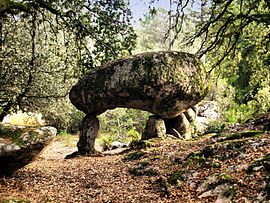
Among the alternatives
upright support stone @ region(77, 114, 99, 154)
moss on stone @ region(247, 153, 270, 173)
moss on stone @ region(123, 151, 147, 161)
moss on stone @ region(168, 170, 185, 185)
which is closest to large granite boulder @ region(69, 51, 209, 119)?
upright support stone @ region(77, 114, 99, 154)

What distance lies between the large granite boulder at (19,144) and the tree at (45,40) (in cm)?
310

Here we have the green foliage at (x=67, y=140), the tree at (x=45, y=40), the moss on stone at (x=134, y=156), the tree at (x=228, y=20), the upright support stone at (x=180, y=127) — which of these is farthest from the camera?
the green foliage at (x=67, y=140)

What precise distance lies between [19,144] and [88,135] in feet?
13.5

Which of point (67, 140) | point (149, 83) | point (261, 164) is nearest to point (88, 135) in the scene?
point (149, 83)

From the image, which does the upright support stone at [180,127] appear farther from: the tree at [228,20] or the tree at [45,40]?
the tree at [45,40]

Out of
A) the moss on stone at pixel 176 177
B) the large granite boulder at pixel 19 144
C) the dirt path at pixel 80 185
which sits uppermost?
the large granite boulder at pixel 19 144

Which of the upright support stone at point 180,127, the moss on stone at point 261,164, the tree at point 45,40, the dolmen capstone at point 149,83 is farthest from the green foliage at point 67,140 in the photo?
the moss on stone at point 261,164

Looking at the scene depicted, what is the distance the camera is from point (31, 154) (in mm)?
3475

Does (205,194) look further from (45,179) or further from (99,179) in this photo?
(45,179)

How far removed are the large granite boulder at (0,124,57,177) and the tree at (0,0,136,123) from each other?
310cm

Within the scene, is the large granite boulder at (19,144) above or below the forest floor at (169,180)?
above

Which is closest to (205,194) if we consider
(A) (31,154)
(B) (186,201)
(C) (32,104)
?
(B) (186,201)

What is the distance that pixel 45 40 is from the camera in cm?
714

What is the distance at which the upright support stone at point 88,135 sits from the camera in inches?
288
